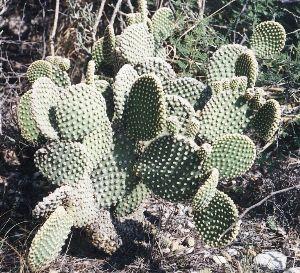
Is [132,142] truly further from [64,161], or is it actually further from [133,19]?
[133,19]

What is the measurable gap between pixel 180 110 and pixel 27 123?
0.86 m

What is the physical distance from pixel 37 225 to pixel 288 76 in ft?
6.58

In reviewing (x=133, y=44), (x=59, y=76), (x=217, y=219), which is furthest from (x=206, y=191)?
(x=59, y=76)

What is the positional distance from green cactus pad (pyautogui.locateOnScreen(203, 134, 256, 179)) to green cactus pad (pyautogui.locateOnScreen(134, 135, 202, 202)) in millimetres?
106

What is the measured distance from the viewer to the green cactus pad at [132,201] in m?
3.26

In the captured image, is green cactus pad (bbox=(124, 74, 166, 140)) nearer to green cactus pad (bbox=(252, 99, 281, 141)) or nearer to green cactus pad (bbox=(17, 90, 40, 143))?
green cactus pad (bbox=(17, 90, 40, 143))

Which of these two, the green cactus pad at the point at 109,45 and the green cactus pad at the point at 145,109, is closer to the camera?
the green cactus pad at the point at 145,109

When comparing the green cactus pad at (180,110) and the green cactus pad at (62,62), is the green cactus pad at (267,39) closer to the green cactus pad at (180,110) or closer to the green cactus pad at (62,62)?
the green cactus pad at (180,110)

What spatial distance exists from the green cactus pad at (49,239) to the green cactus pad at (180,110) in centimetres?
79

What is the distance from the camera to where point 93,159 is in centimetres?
309

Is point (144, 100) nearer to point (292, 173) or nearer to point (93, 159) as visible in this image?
point (93, 159)

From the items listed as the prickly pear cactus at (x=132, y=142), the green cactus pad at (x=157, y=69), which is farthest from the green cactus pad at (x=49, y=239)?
the green cactus pad at (x=157, y=69)

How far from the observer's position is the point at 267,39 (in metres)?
3.85

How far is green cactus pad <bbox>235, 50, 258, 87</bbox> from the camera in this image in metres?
3.38
